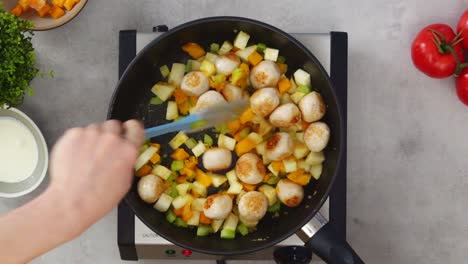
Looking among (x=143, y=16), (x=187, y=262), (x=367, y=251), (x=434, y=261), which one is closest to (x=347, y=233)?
(x=367, y=251)

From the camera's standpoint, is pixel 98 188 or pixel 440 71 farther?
pixel 440 71

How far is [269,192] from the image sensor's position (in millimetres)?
1287

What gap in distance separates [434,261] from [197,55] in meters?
0.66

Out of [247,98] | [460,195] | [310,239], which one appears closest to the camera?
[310,239]

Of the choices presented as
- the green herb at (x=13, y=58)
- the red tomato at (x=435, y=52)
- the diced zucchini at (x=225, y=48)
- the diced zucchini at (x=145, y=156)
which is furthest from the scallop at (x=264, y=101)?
the green herb at (x=13, y=58)

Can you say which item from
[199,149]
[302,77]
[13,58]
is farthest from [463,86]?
[13,58]

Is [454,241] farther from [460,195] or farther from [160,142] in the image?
[160,142]

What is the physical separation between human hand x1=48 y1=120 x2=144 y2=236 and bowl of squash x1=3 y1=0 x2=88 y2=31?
0.50 meters

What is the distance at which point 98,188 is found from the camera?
88 centimetres

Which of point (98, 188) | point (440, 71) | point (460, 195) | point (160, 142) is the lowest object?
point (460, 195)

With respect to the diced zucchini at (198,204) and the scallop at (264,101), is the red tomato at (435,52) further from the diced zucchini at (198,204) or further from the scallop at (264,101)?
the diced zucchini at (198,204)

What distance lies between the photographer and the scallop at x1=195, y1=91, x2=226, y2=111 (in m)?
1.25

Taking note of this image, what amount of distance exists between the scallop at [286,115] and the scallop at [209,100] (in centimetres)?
10

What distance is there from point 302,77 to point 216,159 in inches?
9.0
